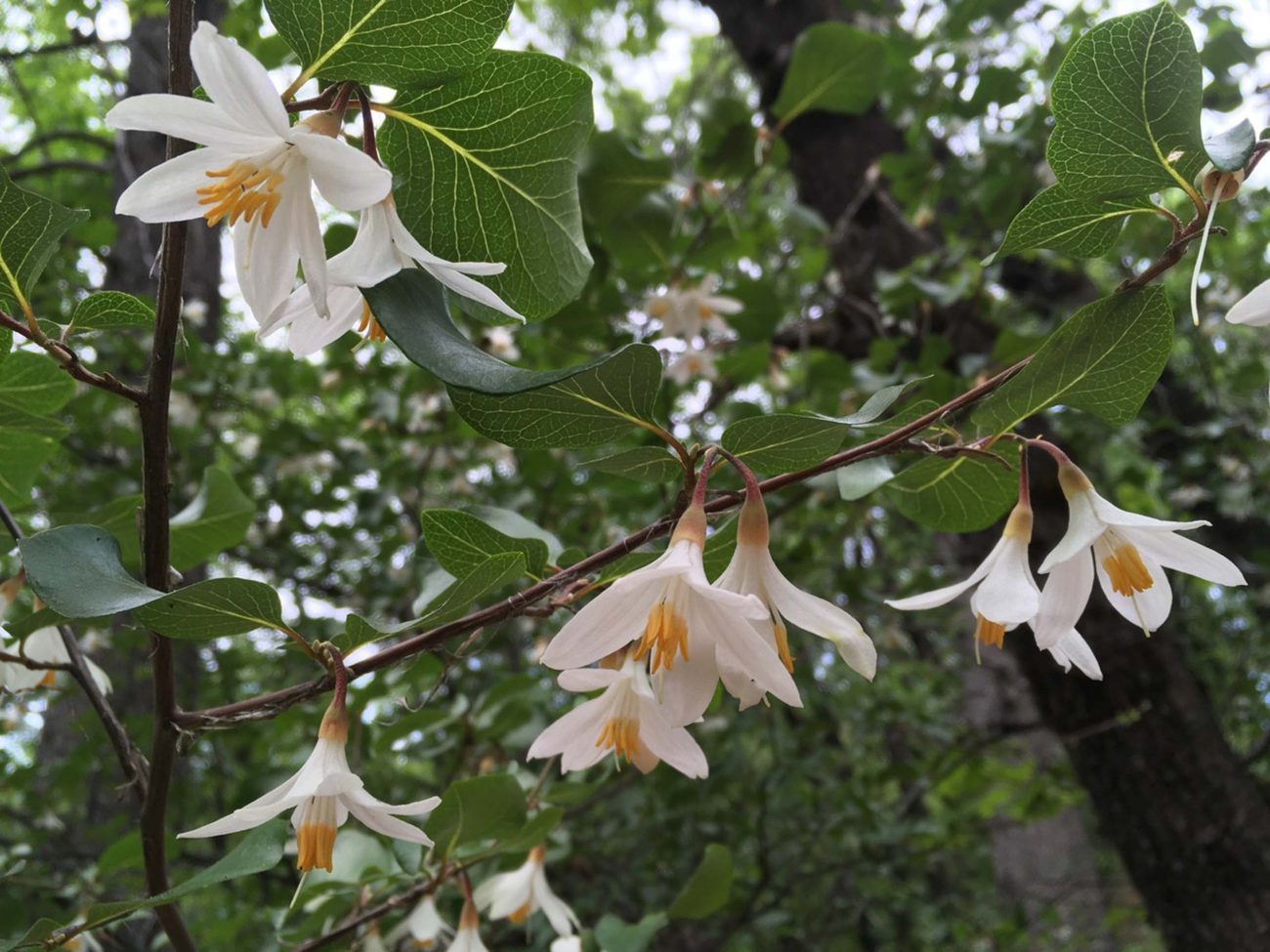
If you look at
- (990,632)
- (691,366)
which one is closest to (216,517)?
(990,632)

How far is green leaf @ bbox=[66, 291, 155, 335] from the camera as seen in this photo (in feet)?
2.94

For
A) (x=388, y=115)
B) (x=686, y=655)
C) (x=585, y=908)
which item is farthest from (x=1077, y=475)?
(x=585, y=908)

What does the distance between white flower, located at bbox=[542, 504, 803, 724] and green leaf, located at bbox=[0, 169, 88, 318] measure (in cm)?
55

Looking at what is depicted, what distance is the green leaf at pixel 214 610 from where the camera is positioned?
2.64 feet

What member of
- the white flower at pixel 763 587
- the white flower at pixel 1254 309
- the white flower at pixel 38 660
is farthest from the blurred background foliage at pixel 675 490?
the white flower at pixel 1254 309

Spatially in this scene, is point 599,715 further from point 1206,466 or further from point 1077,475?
point 1206,466

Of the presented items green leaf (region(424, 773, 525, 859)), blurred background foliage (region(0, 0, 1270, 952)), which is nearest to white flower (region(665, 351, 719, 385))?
blurred background foliage (region(0, 0, 1270, 952))

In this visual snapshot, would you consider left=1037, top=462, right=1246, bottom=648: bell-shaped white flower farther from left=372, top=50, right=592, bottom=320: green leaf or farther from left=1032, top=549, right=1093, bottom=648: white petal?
left=372, top=50, right=592, bottom=320: green leaf

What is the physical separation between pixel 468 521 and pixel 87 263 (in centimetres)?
545

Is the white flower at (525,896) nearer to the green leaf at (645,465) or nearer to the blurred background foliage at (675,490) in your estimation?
the blurred background foliage at (675,490)

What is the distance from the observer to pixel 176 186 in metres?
0.78

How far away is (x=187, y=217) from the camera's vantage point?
2.53 ft

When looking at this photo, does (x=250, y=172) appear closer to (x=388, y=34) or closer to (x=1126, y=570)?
(x=388, y=34)

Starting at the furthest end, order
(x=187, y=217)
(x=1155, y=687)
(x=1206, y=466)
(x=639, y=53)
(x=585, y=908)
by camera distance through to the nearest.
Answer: (x=639, y=53), (x=1206, y=466), (x=585, y=908), (x=1155, y=687), (x=187, y=217)
